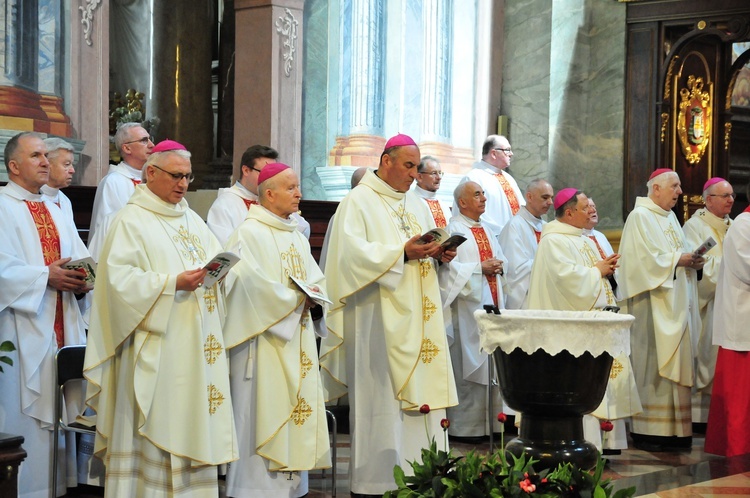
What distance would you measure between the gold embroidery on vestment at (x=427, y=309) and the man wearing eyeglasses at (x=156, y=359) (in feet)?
4.83

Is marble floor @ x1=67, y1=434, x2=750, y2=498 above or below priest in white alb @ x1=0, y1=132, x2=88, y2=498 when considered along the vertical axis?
below

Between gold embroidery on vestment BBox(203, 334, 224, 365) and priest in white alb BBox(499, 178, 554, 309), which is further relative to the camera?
priest in white alb BBox(499, 178, 554, 309)

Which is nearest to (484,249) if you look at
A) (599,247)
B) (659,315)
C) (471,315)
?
(471,315)

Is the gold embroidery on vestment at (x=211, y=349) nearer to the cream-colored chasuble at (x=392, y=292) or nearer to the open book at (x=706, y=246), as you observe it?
the cream-colored chasuble at (x=392, y=292)

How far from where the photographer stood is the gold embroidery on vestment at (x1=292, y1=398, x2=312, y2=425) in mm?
6121

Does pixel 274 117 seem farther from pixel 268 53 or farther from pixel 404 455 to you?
pixel 404 455

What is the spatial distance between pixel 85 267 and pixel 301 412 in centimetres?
143

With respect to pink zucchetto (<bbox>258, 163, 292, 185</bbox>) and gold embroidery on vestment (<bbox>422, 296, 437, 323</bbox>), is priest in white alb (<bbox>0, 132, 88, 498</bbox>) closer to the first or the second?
pink zucchetto (<bbox>258, 163, 292, 185</bbox>)

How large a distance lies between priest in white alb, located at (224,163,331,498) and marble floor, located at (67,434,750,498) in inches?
20.1

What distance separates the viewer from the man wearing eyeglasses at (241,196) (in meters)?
7.37

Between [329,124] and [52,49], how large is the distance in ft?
10.0

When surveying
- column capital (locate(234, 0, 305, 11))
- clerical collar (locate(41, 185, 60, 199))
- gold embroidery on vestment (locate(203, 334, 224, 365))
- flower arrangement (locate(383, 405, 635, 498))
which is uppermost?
column capital (locate(234, 0, 305, 11))

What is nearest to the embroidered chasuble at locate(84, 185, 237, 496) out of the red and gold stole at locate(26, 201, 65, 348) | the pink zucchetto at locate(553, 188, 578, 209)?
the red and gold stole at locate(26, 201, 65, 348)

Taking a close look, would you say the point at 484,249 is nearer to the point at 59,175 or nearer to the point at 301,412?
the point at 301,412
